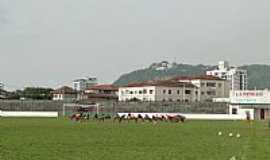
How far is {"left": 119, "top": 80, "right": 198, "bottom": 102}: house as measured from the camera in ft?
477

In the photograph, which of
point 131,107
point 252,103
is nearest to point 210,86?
point 252,103

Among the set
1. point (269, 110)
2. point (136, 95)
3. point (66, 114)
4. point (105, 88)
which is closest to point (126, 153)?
point (66, 114)

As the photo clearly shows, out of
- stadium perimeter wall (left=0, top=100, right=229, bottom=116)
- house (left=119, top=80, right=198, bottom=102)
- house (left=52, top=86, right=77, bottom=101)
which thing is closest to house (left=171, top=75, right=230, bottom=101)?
house (left=119, top=80, right=198, bottom=102)

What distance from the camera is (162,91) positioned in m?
146

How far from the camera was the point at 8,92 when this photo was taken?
159 metres

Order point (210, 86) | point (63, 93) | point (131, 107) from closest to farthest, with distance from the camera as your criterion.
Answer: point (131, 107) → point (210, 86) → point (63, 93)

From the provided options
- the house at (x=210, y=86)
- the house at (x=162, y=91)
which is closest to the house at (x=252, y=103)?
the house at (x=162, y=91)

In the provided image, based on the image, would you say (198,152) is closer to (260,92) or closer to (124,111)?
(124,111)

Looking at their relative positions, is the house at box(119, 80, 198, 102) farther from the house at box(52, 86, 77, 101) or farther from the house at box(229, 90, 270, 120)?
the house at box(229, 90, 270, 120)

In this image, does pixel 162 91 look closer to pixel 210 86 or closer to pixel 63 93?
pixel 210 86

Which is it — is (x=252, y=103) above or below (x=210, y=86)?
below

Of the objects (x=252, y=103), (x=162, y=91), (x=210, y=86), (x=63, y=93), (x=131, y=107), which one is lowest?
(x=131, y=107)

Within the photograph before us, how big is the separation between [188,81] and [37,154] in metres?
144

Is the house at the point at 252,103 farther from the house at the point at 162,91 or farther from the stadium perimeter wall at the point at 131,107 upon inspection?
the house at the point at 162,91
